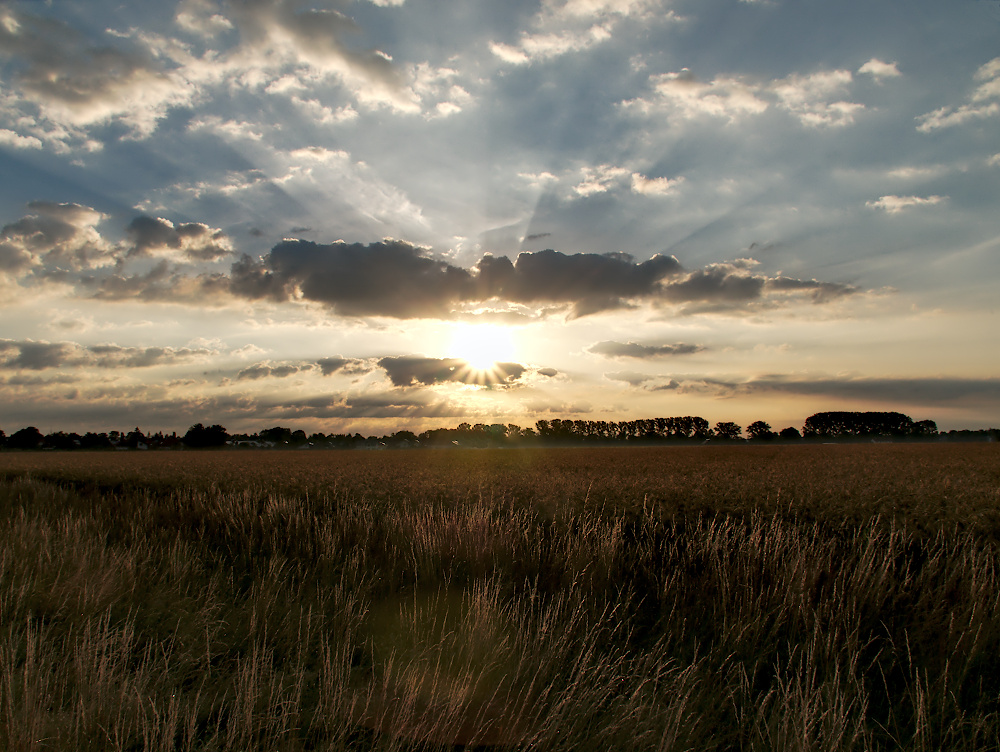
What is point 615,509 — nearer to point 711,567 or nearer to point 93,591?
point 711,567

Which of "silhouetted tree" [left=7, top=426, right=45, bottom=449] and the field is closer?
the field

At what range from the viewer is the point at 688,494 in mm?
13648

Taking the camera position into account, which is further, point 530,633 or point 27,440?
point 27,440

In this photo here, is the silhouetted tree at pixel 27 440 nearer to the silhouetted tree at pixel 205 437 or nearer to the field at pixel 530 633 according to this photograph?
the silhouetted tree at pixel 205 437

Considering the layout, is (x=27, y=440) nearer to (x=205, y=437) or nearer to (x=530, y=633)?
(x=205, y=437)

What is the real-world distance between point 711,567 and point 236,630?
6.97 m

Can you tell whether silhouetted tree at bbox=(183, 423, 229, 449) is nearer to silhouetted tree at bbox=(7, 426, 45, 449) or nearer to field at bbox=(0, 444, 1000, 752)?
silhouetted tree at bbox=(7, 426, 45, 449)

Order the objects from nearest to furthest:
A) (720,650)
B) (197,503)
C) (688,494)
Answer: (720,650) → (688,494) → (197,503)

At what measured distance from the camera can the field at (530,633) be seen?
4.56 metres

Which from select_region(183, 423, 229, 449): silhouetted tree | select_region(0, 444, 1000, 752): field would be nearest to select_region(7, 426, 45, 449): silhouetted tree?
select_region(183, 423, 229, 449): silhouetted tree

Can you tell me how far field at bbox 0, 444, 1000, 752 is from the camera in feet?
15.0

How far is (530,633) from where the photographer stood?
627 centimetres

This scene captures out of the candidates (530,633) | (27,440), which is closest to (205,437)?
(27,440)

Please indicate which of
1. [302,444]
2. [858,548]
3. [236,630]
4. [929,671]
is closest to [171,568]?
[236,630]
